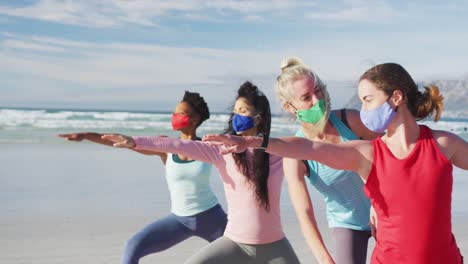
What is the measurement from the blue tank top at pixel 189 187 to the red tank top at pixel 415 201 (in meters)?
3.04

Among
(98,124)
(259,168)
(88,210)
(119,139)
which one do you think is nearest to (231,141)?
(119,139)

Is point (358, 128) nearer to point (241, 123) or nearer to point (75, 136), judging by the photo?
point (241, 123)

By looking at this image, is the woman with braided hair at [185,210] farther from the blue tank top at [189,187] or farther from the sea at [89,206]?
the sea at [89,206]

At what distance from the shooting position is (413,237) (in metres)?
2.95

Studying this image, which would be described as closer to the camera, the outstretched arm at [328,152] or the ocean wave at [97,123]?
the outstretched arm at [328,152]

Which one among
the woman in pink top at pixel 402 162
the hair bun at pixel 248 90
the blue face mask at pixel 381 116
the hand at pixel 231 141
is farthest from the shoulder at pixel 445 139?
the hair bun at pixel 248 90

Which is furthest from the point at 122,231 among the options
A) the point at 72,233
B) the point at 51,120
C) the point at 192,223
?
the point at 51,120

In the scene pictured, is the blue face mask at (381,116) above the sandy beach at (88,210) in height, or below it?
above

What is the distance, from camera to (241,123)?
4.70 meters

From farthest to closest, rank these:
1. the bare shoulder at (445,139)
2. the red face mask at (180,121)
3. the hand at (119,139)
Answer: the red face mask at (180,121) < the hand at (119,139) < the bare shoulder at (445,139)

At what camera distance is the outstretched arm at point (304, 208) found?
3.77m

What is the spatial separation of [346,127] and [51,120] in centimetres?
3882

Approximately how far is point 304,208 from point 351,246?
0.45 meters

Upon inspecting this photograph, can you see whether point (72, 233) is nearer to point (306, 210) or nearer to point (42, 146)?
point (306, 210)
